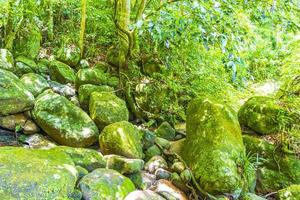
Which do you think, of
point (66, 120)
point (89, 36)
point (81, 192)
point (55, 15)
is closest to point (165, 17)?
point (81, 192)

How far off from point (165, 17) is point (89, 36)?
3.98 metres

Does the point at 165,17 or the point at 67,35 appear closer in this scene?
the point at 165,17

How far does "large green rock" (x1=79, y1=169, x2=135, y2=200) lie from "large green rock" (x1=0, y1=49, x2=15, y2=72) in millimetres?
2646

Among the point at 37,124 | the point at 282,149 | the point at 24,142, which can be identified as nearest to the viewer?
the point at 24,142

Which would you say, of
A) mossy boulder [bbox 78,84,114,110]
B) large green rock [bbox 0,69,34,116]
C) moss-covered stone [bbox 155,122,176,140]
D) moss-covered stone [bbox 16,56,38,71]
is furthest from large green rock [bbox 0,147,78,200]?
moss-covered stone [bbox 16,56,38,71]

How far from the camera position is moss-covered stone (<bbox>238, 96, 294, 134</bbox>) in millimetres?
4620

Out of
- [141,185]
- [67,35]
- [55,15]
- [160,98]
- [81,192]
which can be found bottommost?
[141,185]

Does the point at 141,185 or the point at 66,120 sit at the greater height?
the point at 66,120

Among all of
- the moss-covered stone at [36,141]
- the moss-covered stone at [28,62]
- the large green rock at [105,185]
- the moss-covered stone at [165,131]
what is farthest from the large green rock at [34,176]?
the moss-covered stone at [28,62]

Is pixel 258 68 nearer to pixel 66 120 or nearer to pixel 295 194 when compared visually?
pixel 295 194

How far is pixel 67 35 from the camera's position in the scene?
6.30m

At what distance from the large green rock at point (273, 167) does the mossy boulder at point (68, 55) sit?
12.5 ft

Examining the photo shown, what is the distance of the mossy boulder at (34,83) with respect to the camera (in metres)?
4.35

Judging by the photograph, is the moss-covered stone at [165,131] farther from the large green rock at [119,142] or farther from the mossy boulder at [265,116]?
the mossy boulder at [265,116]
